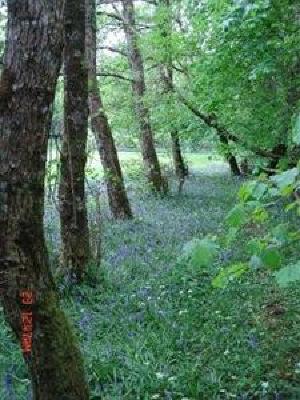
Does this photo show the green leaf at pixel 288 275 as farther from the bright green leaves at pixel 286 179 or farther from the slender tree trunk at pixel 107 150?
the slender tree trunk at pixel 107 150

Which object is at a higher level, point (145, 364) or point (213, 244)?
point (213, 244)

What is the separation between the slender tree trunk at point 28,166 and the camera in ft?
10.3

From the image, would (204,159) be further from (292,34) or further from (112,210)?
(292,34)

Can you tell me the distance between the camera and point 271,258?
296cm

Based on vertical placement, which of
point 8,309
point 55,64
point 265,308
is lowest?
point 265,308

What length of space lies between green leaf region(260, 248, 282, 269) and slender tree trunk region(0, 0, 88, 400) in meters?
1.33

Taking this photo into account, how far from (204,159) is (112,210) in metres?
35.5

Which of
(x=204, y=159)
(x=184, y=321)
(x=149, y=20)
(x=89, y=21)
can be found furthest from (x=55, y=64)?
(x=204, y=159)

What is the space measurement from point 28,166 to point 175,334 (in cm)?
358

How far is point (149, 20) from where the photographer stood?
22.4 metres

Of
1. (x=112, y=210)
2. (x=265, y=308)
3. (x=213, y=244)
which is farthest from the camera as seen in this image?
(x=112, y=210)

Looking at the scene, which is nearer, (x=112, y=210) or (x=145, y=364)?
(x=145, y=364)

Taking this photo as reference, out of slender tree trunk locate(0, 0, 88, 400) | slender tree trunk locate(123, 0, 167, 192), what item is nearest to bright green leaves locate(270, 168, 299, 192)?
slender tree trunk locate(0, 0, 88, 400)

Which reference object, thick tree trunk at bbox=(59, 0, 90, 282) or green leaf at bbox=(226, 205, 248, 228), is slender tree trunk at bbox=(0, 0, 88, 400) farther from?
thick tree trunk at bbox=(59, 0, 90, 282)
